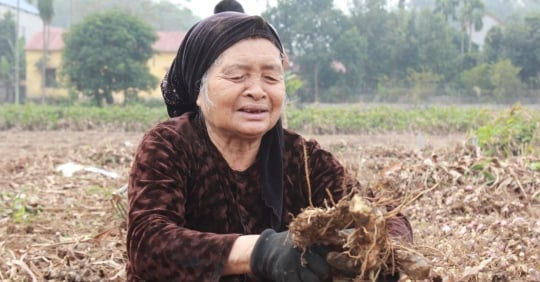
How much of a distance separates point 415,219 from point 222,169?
10.8 ft

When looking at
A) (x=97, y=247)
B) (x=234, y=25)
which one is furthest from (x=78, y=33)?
(x=234, y=25)

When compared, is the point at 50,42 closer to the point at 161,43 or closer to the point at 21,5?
the point at 161,43

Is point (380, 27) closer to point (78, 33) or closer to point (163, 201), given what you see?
point (78, 33)

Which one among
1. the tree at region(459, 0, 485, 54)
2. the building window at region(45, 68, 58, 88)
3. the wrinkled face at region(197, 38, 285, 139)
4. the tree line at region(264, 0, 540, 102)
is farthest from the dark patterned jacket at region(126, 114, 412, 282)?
the building window at region(45, 68, 58, 88)

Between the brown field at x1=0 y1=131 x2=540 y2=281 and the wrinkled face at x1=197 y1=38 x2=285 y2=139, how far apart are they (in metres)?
0.28

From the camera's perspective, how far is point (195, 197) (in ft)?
6.55

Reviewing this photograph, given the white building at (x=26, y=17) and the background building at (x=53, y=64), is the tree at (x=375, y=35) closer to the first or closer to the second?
the background building at (x=53, y=64)

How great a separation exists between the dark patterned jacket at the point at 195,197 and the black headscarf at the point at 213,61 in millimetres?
38

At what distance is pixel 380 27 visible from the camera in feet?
122

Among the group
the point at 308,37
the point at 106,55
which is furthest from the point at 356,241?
the point at 308,37

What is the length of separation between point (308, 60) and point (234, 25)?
32.7 meters

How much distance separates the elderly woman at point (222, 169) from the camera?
1.77 m

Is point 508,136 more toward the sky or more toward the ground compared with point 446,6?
more toward the ground

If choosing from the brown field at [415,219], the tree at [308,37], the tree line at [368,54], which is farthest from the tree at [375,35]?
the brown field at [415,219]
